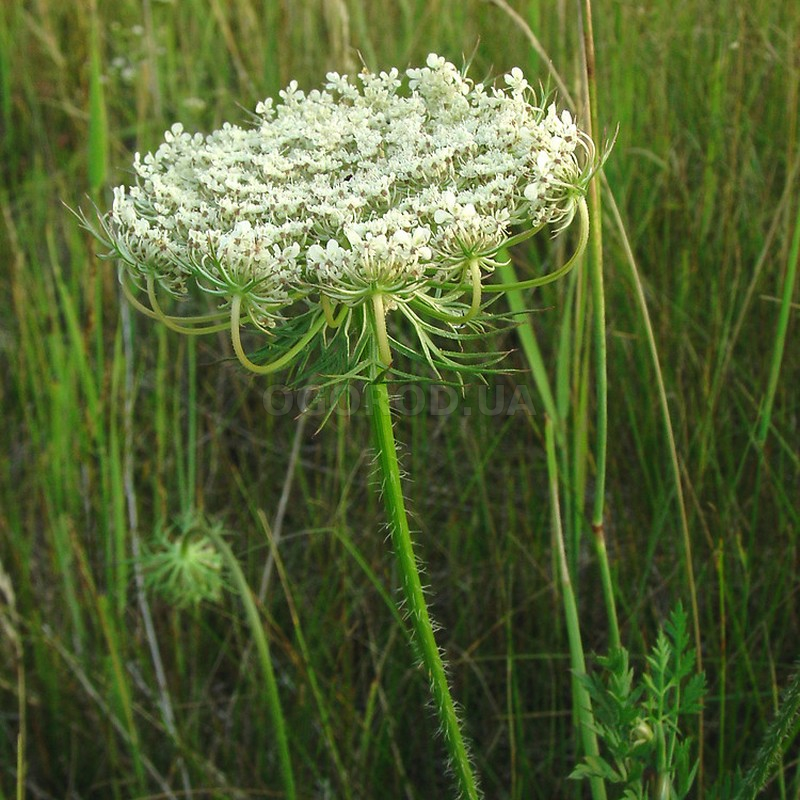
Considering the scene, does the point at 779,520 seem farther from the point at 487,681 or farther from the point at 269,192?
the point at 269,192

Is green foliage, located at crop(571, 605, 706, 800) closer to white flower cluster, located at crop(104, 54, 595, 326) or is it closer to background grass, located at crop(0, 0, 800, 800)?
background grass, located at crop(0, 0, 800, 800)

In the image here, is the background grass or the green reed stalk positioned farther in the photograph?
the background grass

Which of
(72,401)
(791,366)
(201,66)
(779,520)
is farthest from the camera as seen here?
(201,66)

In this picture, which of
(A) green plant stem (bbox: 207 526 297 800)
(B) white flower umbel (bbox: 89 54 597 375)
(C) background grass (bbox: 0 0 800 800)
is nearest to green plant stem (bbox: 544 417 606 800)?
(C) background grass (bbox: 0 0 800 800)

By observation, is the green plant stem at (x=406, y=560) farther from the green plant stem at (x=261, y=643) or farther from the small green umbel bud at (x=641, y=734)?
the green plant stem at (x=261, y=643)

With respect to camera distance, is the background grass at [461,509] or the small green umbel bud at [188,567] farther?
the background grass at [461,509]

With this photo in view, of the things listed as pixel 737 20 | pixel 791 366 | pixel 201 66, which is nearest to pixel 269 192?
pixel 791 366

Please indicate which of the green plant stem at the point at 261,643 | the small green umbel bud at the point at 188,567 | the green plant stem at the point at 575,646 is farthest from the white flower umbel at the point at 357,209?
the small green umbel bud at the point at 188,567
